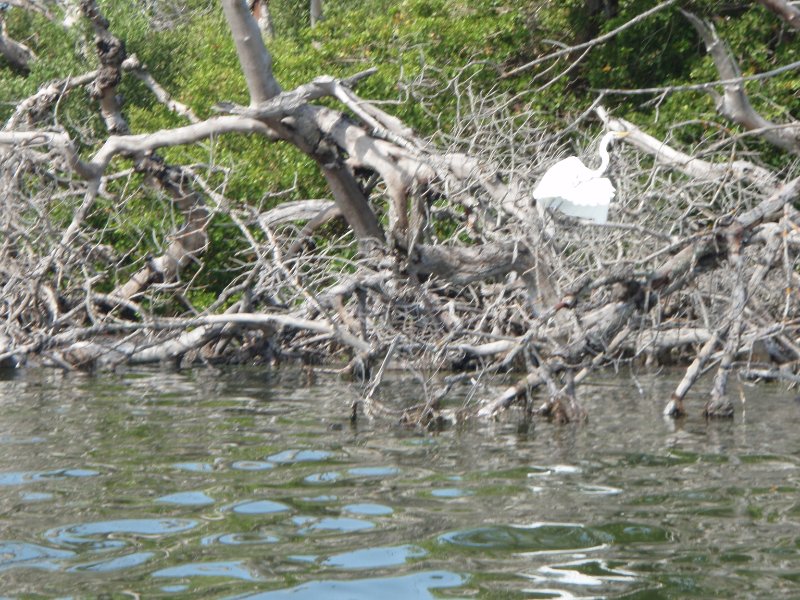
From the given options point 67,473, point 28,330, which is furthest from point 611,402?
point 28,330

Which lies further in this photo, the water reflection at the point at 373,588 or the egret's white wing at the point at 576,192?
the egret's white wing at the point at 576,192

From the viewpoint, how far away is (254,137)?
47.8 ft

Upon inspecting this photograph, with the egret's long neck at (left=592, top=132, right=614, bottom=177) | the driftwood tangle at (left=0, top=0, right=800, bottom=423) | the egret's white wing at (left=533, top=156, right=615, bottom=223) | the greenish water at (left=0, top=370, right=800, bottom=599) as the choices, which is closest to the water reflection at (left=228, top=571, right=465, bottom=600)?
the greenish water at (left=0, top=370, right=800, bottom=599)

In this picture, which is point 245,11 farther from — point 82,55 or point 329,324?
point 82,55

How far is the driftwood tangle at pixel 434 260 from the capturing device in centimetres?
793

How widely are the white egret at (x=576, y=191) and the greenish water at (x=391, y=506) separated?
55.7 inches

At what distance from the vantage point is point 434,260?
27.4 ft

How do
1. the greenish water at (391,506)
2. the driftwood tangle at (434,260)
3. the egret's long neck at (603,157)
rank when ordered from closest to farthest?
the greenish water at (391,506) → the driftwood tangle at (434,260) → the egret's long neck at (603,157)

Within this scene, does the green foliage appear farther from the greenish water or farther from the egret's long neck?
the greenish water

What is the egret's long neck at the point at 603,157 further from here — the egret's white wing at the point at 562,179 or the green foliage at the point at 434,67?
the green foliage at the point at 434,67

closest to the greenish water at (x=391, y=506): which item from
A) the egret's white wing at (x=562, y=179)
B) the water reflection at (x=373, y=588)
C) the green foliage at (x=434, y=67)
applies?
the water reflection at (x=373, y=588)

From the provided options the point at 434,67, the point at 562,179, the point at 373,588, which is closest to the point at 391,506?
the point at 373,588

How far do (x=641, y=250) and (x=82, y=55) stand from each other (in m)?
11.2

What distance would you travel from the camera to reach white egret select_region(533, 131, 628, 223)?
794 centimetres
